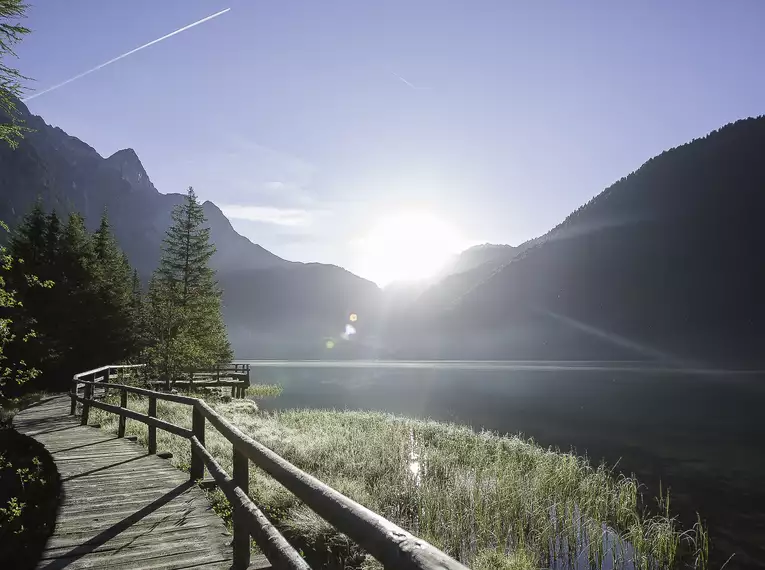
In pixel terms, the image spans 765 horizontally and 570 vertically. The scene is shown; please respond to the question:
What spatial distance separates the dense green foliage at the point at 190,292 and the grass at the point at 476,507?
17.2 m

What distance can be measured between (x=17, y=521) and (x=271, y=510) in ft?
15.3

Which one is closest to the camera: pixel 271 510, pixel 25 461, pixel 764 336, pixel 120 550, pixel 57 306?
pixel 120 550

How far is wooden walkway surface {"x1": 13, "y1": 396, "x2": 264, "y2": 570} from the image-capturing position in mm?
4906

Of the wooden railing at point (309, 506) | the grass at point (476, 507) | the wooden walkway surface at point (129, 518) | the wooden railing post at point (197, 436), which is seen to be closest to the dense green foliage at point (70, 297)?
the grass at point (476, 507)

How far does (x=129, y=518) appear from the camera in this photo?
20.3 ft

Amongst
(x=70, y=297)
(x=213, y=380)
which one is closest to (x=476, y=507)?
(x=213, y=380)

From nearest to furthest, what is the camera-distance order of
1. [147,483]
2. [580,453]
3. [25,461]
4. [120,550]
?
[120,550], [147,483], [25,461], [580,453]

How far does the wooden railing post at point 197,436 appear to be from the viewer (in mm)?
7836

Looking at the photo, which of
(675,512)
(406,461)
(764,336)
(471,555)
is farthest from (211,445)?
(764,336)

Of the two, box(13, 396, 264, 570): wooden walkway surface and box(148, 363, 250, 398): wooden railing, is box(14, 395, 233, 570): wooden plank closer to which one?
box(13, 396, 264, 570): wooden walkway surface

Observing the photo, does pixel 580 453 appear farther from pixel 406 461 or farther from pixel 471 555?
pixel 471 555

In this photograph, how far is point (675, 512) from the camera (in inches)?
547

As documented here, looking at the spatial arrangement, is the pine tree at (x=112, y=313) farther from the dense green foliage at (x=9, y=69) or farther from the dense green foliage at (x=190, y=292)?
the dense green foliage at (x=9, y=69)

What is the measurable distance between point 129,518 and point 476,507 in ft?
25.2
